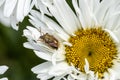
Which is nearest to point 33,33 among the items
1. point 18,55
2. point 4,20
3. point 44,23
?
point 44,23

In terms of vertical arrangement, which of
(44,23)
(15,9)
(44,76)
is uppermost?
(15,9)

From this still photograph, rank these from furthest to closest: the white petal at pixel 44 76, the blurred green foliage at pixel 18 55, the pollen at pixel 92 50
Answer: the blurred green foliage at pixel 18 55, the pollen at pixel 92 50, the white petal at pixel 44 76

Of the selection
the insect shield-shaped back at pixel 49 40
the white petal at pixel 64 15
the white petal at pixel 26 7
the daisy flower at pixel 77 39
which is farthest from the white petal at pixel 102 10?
the white petal at pixel 26 7

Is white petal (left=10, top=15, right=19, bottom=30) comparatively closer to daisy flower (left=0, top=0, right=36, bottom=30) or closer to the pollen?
daisy flower (left=0, top=0, right=36, bottom=30)

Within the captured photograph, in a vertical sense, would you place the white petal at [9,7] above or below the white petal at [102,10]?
above

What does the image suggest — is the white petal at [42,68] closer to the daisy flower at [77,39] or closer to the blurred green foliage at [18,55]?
the daisy flower at [77,39]

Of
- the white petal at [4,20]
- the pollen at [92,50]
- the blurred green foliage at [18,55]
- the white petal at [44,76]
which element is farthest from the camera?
the blurred green foliage at [18,55]

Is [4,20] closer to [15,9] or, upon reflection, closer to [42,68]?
[15,9]
